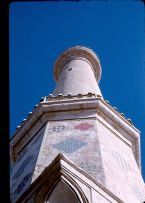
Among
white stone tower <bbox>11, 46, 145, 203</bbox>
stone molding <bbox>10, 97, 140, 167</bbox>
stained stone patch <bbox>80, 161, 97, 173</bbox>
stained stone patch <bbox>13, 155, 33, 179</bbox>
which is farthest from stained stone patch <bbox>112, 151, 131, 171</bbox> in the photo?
stained stone patch <bbox>13, 155, 33, 179</bbox>

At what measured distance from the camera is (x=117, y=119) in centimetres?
1308

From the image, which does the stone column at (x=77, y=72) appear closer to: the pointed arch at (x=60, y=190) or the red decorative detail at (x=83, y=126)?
the red decorative detail at (x=83, y=126)

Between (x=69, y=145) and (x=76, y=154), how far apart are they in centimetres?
50

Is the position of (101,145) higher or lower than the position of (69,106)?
lower

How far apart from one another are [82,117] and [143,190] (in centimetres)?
255

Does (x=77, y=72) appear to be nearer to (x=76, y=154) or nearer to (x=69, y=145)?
(x=69, y=145)

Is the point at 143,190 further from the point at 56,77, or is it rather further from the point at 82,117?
the point at 56,77

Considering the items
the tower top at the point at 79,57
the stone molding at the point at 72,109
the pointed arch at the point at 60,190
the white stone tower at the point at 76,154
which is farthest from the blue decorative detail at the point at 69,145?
the tower top at the point at 79,57

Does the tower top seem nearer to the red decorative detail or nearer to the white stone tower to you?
the white stone tower

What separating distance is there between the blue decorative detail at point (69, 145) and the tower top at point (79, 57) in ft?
25.3

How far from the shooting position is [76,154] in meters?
10.7

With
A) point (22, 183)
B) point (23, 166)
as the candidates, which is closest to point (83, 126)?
point (23, 166)

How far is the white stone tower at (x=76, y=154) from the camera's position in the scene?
8.93 m
